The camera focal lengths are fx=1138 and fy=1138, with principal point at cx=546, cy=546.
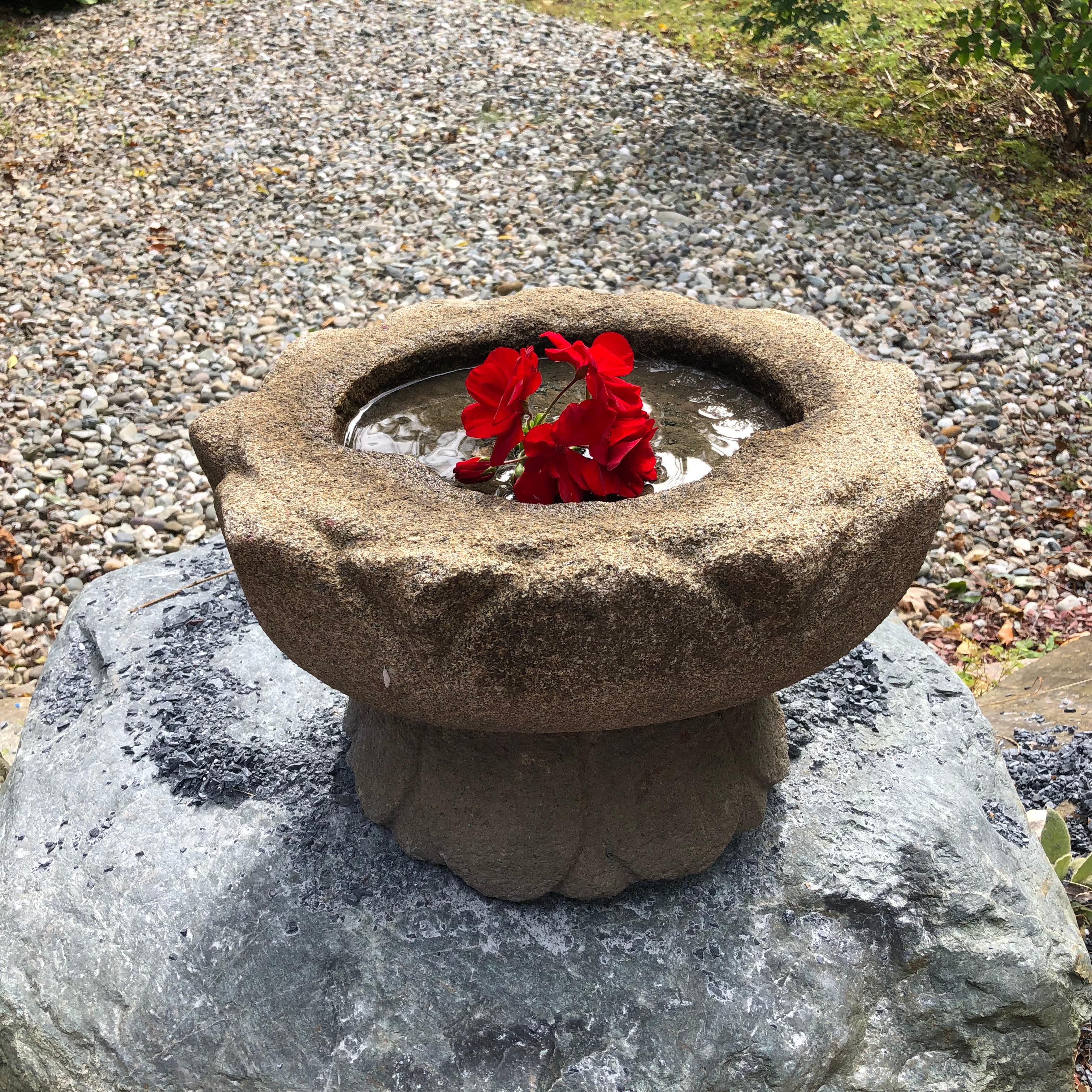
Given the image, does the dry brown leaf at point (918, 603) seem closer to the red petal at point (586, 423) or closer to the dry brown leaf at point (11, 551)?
the red petal at point (586, 423)

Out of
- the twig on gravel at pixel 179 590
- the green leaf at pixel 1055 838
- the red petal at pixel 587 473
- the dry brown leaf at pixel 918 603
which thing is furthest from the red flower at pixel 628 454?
the dry brown leaf at pixel 918 603

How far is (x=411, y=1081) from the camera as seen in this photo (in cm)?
203

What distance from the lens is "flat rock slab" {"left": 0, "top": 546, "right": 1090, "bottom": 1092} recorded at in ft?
6.78

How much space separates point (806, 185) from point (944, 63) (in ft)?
6.86

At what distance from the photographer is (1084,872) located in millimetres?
2625

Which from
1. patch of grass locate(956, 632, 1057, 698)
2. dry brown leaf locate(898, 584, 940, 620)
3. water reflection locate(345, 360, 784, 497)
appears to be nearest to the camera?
water reflection locate(345, 360, 784, 497)

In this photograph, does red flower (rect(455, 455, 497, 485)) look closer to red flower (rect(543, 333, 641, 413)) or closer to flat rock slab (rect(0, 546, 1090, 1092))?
red flower (rect(543, 333, 641, 413))

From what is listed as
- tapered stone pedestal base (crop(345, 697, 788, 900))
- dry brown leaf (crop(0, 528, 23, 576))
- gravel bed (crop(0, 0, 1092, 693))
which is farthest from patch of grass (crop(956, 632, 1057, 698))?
dry brown leaf (crop(0, 528, 23, 576))

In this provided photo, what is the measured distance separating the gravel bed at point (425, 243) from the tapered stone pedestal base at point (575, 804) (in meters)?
1.93

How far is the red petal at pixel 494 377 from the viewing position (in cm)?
200

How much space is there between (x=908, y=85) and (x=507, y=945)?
21.7 ft

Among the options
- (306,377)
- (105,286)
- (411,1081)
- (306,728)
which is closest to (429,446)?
(306,377)

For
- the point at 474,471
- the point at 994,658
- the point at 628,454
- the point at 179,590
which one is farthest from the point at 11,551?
the point at 994,658

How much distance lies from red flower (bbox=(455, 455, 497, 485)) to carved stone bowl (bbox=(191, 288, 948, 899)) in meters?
0.09
